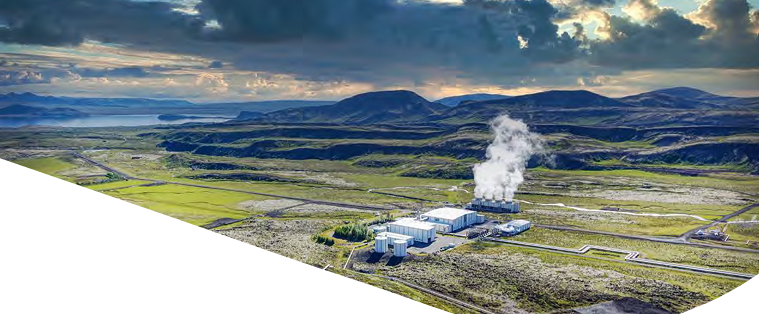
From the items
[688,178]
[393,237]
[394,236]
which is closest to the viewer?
[393,237]

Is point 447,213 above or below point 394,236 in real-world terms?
above

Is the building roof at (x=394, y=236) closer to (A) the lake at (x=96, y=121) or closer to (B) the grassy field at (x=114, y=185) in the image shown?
(B) the grassy field at (x=114, y=185)

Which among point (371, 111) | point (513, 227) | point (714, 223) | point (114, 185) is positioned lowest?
point (513, 227)

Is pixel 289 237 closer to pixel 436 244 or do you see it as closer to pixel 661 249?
pixel 436 244

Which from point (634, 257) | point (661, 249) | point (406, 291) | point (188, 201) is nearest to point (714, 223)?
point (661, 249)

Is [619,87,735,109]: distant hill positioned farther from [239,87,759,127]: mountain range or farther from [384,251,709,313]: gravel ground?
[384,251,709,313]: gravel ground

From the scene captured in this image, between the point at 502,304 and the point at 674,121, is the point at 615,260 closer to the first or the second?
the point at 502,304
